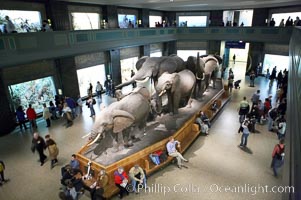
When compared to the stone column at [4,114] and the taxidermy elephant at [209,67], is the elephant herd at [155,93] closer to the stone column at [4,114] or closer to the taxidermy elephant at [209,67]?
the taxidermy elephant at [209,67]

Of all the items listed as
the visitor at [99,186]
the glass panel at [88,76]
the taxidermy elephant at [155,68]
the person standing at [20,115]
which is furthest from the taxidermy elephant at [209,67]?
the person standing at [20,115]

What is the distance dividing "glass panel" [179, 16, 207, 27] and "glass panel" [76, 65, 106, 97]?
13553 mm

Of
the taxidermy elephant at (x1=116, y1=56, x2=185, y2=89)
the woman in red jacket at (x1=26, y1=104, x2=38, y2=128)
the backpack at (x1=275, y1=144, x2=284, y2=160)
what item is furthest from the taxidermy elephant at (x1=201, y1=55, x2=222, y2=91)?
the woman in red jacket at (x1=26, y1=104, x2=38, y2=128)

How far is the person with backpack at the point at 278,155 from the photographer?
25.1 ft

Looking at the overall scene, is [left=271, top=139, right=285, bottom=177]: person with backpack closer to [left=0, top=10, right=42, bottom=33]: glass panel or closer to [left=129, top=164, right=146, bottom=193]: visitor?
[left=129, top=164, right=146, bottom=193]: visitor

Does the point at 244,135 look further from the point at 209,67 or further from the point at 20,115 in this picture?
the point at 20,115

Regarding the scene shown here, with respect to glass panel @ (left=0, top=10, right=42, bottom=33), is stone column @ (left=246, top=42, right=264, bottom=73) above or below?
below

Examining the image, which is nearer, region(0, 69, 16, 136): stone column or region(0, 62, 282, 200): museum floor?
region(0, 62, 282, 200): museum floor

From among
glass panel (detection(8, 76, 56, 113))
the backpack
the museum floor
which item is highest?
glass panel (detection(8, 76, 56, 113))

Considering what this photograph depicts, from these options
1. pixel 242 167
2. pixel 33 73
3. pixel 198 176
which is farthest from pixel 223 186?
pixel 33 73

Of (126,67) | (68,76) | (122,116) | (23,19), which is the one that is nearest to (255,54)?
(126,67)

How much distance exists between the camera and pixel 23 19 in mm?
12445

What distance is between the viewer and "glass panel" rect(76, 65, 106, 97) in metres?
16.5

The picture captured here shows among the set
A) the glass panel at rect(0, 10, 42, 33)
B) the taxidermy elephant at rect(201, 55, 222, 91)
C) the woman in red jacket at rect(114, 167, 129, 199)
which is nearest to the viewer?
the woman in red jacket at rect(114, 167, 129, 199)
